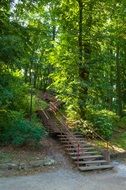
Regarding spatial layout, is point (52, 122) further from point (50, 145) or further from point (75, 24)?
point (75, 24)

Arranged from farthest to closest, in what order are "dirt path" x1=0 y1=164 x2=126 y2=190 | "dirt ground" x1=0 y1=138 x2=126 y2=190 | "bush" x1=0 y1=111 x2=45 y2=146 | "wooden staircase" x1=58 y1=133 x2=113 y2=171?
"bush" x1=0 y1=111 x2=45 y2=146 → "wooden staircase" x1=58 y1=133 x2=113 y2=171 → "dirt ground" x1=0 y1=138 x2=126 y2=190 → "dirt path" x1=0 y1=164 x2=126 y2=190

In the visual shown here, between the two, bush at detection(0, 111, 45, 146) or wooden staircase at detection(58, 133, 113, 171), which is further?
bush at detection(0, 111, 45, 146)

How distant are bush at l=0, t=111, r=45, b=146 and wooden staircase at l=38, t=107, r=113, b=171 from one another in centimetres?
181

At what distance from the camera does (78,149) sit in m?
14.6

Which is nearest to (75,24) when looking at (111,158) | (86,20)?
(86,20)

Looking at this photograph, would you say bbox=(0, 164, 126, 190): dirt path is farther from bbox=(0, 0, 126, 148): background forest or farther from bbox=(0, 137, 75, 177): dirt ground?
bbox=(0, 0, 126, 148): background forest

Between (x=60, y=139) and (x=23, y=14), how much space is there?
7.12 m

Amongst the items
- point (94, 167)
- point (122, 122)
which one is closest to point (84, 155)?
point (94, 167)

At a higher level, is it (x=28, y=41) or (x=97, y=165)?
(x=28, y=41)

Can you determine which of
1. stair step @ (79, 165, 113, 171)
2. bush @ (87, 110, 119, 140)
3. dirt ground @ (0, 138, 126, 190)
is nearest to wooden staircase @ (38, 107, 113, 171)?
stair step @ (79, 165, 113, 171)

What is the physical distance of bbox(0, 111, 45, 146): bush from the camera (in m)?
15.0

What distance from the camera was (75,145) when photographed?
16.2 meters

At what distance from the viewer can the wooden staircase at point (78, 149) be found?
14492 millimetres

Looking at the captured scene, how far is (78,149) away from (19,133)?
2.88 m
